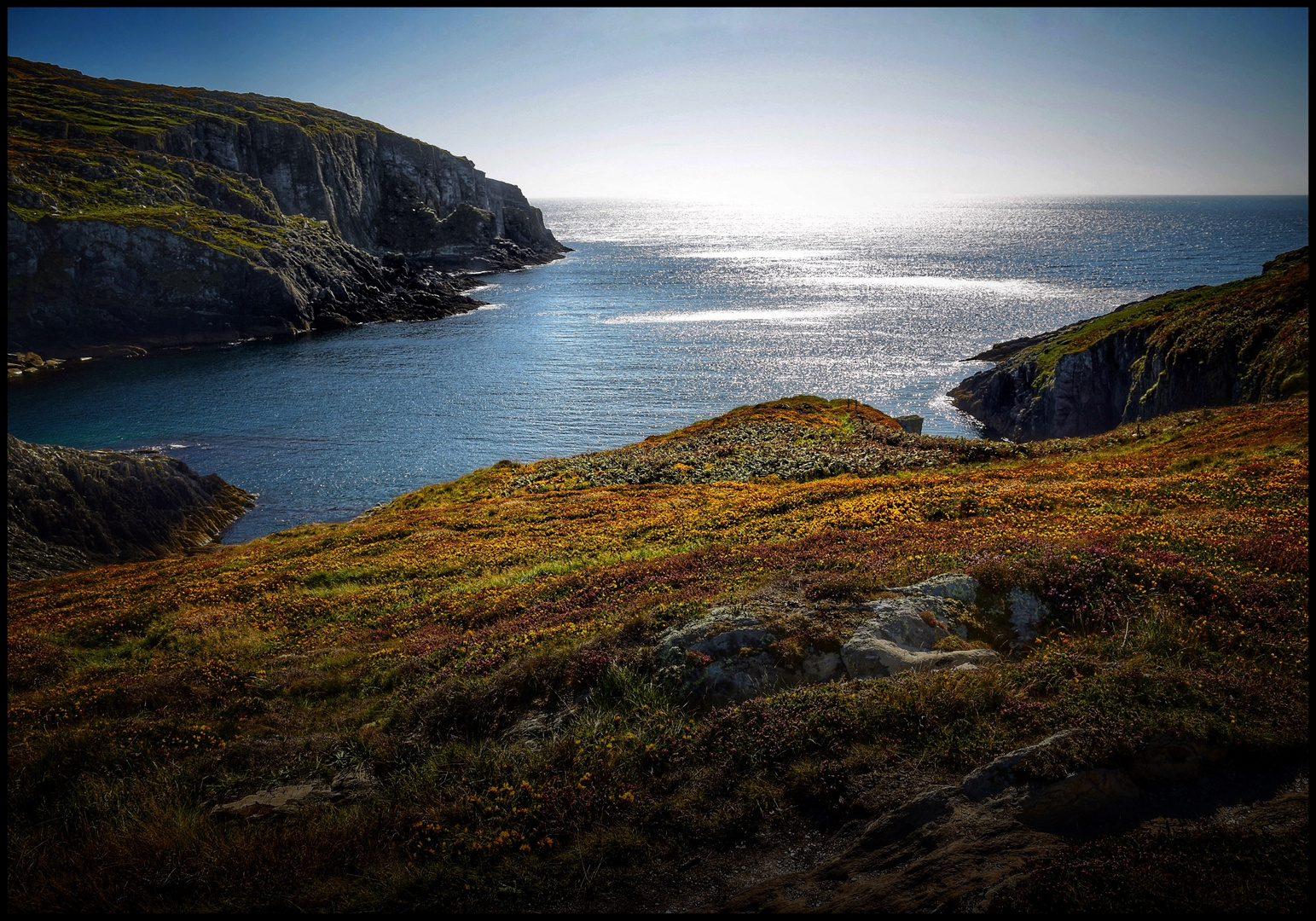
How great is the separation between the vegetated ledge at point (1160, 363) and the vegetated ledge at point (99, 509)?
60403mm

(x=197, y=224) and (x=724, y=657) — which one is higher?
(x=197, y=224)

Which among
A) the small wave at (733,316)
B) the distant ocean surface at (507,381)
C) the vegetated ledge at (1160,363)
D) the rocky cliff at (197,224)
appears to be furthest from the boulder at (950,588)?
the rocky cliff at (197,224)

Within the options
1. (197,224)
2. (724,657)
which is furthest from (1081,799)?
(197,224)

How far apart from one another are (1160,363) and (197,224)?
4966 inches

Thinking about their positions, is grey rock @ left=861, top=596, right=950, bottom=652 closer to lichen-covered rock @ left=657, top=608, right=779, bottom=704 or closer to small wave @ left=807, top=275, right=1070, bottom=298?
lichen-covered rock @ left=657, top=608, right=779, bottom=704

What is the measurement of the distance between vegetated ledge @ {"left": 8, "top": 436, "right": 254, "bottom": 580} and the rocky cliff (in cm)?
6427

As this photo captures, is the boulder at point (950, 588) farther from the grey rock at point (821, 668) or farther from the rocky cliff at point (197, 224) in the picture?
the rocky cliff at point (197, 224)

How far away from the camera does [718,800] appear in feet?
30.5

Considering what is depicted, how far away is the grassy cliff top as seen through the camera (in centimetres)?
3512

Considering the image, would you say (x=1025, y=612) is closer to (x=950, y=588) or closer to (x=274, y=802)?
(x=950, y=588)

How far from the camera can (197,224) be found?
108 meters

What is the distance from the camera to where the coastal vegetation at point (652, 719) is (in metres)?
8.30

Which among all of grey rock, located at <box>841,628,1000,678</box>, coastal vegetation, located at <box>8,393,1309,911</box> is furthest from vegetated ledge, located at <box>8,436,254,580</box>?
grey rock, located at <box>841,628,1000,678</box>

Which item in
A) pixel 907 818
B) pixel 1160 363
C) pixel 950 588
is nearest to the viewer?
pixel 907 818
